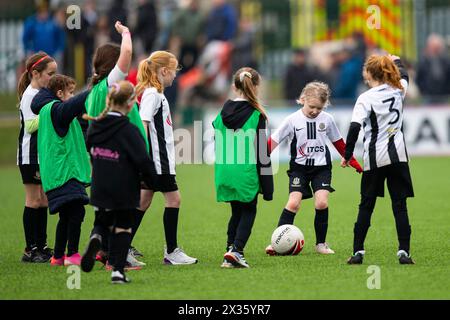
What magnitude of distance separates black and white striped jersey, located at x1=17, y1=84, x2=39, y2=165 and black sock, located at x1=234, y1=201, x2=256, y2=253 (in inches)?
83.1

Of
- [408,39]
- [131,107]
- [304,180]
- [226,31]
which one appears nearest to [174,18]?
[226,31]

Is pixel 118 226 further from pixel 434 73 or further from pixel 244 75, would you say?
pixel 434 73

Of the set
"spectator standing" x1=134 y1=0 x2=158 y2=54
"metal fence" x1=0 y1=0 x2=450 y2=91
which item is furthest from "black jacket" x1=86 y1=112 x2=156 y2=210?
"metal fence" x1=0 y1=0 x2=450 y2=91

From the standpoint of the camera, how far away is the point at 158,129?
977cm

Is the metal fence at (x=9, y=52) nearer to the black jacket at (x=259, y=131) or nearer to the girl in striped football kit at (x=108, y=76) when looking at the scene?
the girl in striped football kit at (x=108, y=76)

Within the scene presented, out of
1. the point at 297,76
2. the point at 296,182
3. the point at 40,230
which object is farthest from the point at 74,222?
the point at 297,76

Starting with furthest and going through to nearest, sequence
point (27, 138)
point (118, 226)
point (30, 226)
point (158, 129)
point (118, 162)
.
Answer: point (30, 226) → point (27, 138) → point (158, 129) → point (118, 226) → point (118, 162)

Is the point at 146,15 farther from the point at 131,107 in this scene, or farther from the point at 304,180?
the point at 131,107

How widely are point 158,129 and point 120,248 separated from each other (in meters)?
1.48

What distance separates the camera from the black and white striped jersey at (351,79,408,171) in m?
9.48

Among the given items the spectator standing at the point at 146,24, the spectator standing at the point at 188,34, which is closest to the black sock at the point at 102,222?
the spectator standing at the point at 146,24

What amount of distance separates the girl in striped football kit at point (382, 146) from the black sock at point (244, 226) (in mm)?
919

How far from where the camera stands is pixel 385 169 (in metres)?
9.57
